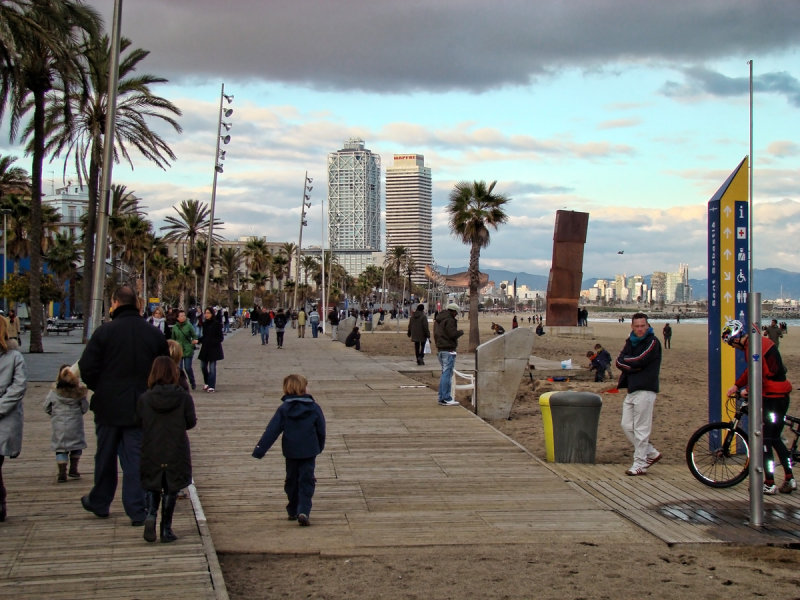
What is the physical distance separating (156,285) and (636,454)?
366ft

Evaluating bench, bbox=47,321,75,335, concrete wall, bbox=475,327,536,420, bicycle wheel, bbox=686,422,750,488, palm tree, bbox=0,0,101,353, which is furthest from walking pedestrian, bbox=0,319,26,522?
bench, bbox=47,321,75,335

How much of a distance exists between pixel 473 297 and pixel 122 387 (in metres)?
33.6

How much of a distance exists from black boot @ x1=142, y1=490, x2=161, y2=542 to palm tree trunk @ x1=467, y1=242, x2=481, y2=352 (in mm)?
33097

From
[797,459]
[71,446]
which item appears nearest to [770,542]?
[797,459]

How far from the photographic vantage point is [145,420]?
6.43 meters

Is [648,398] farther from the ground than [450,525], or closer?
farther from the ground

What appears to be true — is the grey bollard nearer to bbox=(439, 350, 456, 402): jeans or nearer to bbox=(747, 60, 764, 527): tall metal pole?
bbox=(747, 60, 764, 527): tall metal pole

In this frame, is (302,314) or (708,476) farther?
(302,314)

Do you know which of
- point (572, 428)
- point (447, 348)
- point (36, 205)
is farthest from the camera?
point (36, 205)

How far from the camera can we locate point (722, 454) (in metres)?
9.25

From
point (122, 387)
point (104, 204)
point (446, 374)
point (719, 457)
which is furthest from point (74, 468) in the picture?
point (104, 204)

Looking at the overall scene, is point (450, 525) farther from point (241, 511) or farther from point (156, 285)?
point (156, 285)

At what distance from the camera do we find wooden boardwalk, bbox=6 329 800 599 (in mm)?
5900

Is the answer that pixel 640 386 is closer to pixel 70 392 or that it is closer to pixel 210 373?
pixel 70 392
